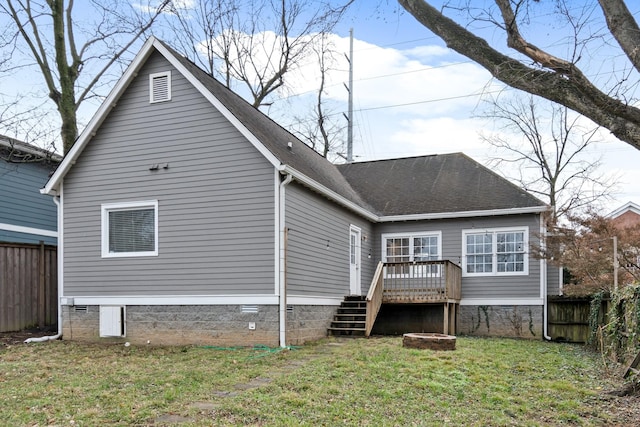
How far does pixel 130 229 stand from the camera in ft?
37.3

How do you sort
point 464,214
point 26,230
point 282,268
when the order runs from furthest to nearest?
point 26,230 < point 464,214 < point 282,268

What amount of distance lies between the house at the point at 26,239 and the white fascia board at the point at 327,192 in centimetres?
681

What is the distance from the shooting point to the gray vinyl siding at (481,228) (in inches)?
554

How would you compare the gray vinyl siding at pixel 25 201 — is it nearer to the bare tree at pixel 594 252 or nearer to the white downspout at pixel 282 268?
the white downspout at pixel 282 268

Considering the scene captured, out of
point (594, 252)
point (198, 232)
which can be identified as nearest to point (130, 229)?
point (198, 232)

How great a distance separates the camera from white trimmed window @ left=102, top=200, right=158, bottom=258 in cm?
1119

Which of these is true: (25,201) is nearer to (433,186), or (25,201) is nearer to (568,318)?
(433,186)

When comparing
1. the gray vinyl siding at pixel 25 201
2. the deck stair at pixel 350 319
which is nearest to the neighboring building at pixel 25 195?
the gray vinyl siding at pixel 25 201

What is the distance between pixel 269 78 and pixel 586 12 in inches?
806

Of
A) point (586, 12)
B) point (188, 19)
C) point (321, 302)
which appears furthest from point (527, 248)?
point (188, 19)

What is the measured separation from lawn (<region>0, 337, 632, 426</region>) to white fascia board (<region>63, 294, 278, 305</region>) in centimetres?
101

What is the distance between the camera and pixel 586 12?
3.93 m

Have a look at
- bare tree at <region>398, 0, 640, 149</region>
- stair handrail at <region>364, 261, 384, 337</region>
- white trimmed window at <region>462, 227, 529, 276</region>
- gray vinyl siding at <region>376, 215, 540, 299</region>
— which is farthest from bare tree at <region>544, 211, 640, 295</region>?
bare tree at <region>398, 0, 640, 149</region>

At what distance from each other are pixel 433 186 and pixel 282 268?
798 centimetres
